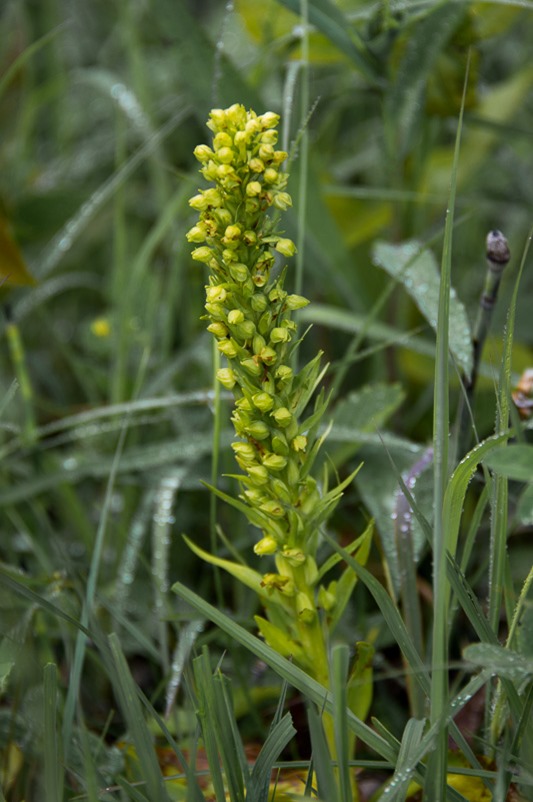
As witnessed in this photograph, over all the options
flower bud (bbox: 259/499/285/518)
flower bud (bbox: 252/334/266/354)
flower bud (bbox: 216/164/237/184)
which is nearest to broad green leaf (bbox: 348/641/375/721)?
flower bud (bbox: 259/499/285/518)

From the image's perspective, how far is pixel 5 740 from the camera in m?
0.69

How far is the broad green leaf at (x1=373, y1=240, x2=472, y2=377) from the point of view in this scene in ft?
2.40

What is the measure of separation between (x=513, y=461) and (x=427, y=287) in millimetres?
397

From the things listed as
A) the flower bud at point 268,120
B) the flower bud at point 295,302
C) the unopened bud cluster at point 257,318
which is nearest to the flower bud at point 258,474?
the unopened bud cluster at point 257,318

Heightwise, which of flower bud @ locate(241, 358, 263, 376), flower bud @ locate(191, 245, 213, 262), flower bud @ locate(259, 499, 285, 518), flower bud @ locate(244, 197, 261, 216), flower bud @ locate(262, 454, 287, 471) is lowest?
flower bud @ locate(259, 499, 285, 518)

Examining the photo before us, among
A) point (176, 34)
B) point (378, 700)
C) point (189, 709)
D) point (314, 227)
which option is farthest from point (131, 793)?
point (176, 34)

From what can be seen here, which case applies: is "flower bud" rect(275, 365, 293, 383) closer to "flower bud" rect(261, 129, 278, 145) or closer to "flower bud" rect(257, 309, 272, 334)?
"flower bud" rect(257, 309, 272, 334)

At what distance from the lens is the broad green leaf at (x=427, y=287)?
2.40 ft

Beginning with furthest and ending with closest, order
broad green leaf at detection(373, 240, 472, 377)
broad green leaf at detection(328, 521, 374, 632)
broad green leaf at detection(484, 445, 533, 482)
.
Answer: broad green leaf at detection(373, 240, 472, 377) < broad green leaf at detection(328, 521, 374, 632) < broad green leaf at detection(484, 445, 533, 482)

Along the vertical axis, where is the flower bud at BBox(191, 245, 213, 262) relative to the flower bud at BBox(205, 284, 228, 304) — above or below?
above

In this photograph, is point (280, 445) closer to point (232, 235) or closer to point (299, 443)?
point (299, 443)

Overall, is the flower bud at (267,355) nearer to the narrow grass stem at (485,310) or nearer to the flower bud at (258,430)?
the flower bud at (258,430)

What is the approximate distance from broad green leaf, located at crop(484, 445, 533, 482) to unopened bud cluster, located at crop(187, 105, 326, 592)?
0.12 metres

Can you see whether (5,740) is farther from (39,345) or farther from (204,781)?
(39,345)
